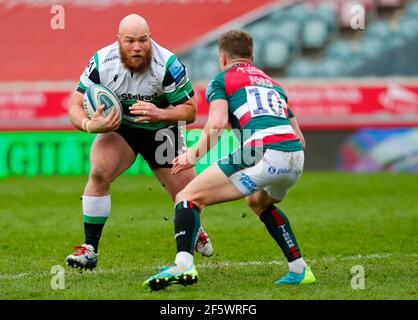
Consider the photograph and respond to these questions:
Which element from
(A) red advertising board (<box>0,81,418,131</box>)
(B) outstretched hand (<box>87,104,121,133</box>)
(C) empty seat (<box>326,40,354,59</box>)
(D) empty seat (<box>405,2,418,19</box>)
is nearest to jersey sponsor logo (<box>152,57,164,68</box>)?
(B) outstretched hand (<box>87,104,121,133</box>)

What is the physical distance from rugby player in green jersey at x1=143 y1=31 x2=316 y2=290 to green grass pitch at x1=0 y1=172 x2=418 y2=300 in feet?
1.09

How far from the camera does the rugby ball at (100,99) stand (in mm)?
6820

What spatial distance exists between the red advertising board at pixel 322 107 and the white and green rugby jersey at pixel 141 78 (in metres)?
10.5

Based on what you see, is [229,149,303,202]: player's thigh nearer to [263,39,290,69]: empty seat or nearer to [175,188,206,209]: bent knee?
[175,188,206,209]: bent knee

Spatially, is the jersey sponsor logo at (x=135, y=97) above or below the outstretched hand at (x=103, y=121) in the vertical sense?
above

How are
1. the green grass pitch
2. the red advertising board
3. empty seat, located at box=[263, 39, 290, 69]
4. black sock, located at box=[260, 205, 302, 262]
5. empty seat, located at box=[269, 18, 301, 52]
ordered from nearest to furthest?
the green grass pitch, black sock, located at box=[260, 205, 302, 262], the red advertising board, empty seat, located at box=[263, 39, 290, 69], empty seat, located at box=[269, 18, 301, 52]

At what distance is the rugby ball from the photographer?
22.4 ft

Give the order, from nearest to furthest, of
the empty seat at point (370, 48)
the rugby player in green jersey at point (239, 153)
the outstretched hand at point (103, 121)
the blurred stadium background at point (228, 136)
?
the rugby player in green jersey at point (239, 153), the outstretched hand at point (103, 121), the blurred stadium background at point (228, 136), the empty seat at point (370, 48)

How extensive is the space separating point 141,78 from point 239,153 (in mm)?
1327

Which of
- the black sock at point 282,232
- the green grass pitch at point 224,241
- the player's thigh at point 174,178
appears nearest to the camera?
the green grass pitch at point 224,241

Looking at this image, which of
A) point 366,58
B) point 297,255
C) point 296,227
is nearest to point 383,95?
point 366,58

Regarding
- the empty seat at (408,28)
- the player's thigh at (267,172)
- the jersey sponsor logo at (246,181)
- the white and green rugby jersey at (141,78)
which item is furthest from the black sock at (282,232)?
the empty seat at (408,28)

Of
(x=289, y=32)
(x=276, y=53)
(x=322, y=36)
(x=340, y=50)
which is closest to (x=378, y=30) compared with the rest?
(x=340, y=50)

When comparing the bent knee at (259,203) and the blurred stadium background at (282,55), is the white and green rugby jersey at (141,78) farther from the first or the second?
the blurred stadium background at (282,55)
